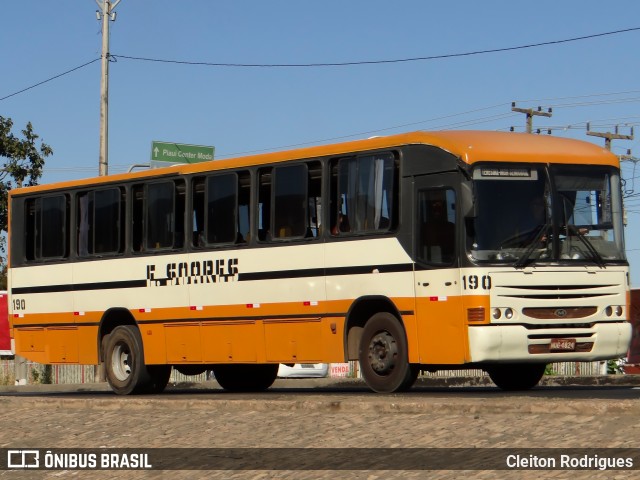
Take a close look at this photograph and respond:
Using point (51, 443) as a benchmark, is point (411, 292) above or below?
above

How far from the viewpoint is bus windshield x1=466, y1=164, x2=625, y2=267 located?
18141 mm

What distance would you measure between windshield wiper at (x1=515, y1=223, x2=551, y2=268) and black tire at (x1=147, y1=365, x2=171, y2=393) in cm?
743

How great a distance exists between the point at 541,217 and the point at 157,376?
7.74 metres

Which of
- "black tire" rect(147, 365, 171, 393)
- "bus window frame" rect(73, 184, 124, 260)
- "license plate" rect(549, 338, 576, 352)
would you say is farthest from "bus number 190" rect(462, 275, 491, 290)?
"bus window frame" rect(73, 184, 124, 260)

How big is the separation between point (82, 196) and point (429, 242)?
26.0ft

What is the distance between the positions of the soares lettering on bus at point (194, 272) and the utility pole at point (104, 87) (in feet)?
51.0

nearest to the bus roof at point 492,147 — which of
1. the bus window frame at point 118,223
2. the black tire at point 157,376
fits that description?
the bus window frame at point 118,223

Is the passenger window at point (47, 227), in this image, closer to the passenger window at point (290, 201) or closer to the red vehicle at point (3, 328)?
the passenger window at point (290, 201)

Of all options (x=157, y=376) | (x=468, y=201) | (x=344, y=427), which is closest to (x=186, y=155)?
(x=157, y=376)

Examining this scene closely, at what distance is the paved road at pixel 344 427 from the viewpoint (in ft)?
39.6

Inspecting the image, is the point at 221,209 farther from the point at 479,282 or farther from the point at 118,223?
the point at 479,282

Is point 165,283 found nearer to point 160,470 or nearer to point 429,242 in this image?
point 429,242

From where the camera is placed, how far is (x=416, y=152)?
62.1 ft

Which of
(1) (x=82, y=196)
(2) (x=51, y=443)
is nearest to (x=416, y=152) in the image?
(2) (x=51, y=443)
